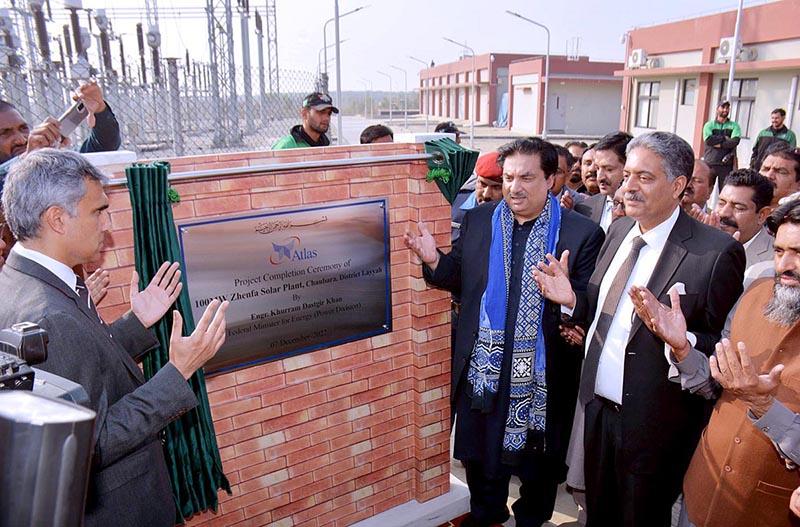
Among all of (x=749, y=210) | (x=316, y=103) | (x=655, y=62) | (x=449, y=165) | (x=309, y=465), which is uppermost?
(x=655, y=62)

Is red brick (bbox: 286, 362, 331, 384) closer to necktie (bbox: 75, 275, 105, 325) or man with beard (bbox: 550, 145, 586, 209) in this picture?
necktie (bbox: 75, 275, 105, 325)

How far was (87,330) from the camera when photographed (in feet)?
5.20

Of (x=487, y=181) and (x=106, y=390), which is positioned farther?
(x=487, y=181)

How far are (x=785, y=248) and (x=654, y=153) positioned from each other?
73 cm

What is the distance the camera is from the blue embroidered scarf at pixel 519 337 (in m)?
2.80

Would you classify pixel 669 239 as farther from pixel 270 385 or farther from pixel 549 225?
pixel 270 385

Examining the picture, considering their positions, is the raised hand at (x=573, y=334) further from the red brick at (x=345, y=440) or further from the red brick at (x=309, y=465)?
the red brick at (x=309, y=465)

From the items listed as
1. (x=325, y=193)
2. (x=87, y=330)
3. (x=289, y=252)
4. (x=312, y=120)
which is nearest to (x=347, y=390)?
(x=289, y=252)

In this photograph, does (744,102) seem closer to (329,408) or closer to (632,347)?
(632,347)

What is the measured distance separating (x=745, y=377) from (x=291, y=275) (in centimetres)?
186

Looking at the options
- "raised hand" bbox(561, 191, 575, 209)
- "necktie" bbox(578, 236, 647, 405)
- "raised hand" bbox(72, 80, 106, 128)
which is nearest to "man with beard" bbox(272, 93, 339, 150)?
"raised hand" bbox(72, 80, 106, 128)

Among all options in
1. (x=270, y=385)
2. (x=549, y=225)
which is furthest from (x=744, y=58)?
(x=270, y=385)

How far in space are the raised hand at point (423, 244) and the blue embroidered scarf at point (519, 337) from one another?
0.30 m

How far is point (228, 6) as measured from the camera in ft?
Answer: 28.7
